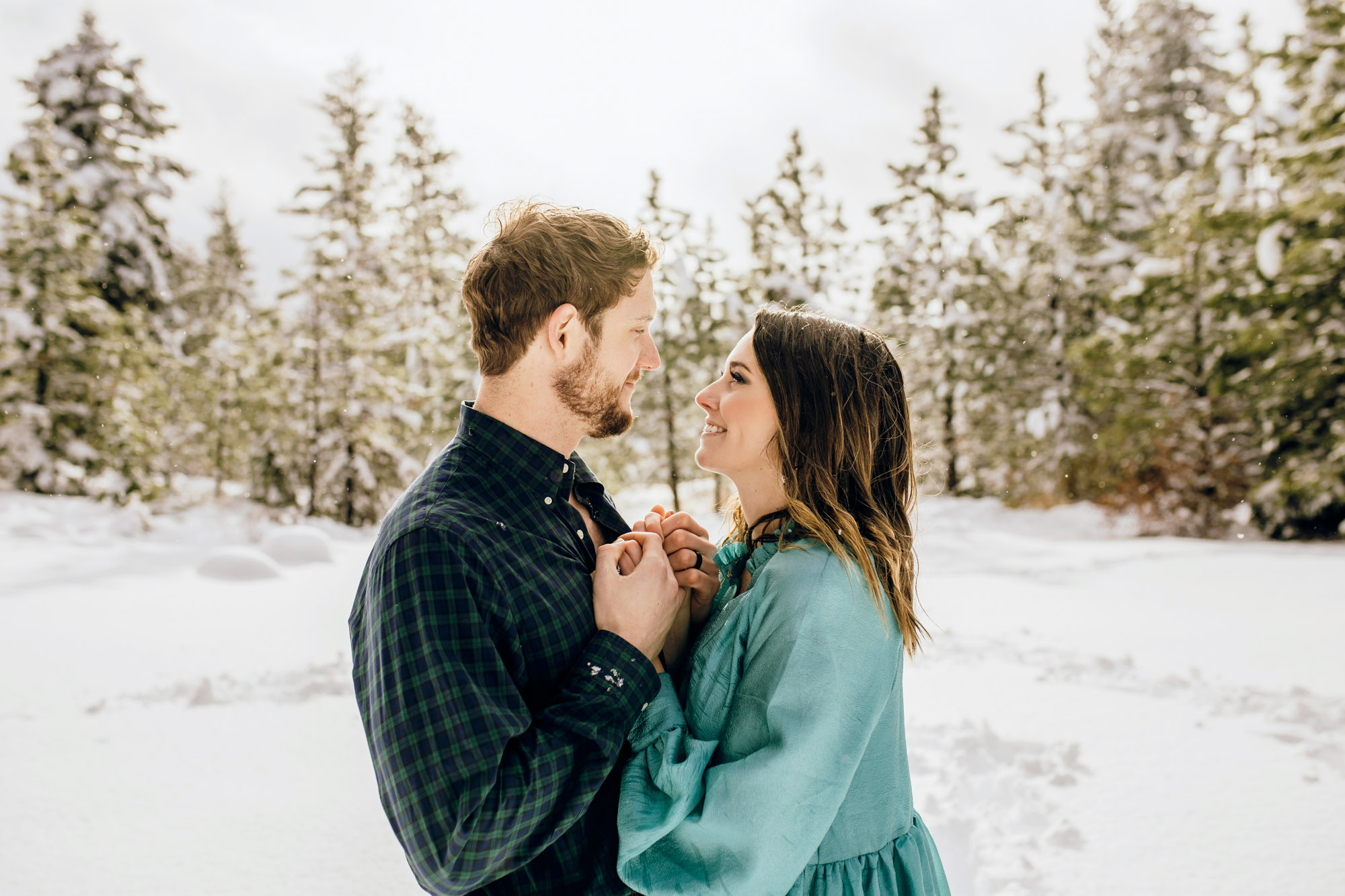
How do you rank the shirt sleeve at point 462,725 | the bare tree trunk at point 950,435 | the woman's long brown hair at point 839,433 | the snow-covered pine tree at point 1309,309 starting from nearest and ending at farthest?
the shirt sleeve at point 462,725 < the woman's long brown hair at point 839,433 < the snow-covered pine tree at point 1309,309 < the bare tree trunk at point 950,435

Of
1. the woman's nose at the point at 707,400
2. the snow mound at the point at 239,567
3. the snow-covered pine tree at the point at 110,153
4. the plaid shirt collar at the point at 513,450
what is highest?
the snow-covered pine tree at the point at 110,153

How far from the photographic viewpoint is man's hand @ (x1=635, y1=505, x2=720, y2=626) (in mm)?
2154

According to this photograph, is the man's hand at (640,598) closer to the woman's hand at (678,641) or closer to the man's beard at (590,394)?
the woman's hand at (678,641)

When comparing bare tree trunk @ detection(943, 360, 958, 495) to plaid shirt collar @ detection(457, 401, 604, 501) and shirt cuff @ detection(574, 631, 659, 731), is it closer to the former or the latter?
plaid shirt collar @ detection(457, 401, 604, 501)

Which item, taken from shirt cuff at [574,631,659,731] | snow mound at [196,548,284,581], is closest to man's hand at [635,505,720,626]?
shirt cuff at [574,631,659,731]

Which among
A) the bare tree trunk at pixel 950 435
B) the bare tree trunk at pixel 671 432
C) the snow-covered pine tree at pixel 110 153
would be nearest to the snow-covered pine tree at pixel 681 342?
the bare tree trunk at pixel 671 432

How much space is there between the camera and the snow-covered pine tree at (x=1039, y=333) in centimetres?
1959

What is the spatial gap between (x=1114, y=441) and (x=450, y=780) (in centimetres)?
1843

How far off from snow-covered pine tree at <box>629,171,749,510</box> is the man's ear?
47.9ft

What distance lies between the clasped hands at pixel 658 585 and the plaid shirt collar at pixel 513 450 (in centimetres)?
23

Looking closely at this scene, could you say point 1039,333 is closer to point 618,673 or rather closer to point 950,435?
point 950,435

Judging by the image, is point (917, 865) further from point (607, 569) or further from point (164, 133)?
point (164, 133)

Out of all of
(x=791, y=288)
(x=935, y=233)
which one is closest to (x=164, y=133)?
(x=791, y=288)

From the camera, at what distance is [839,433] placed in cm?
215
